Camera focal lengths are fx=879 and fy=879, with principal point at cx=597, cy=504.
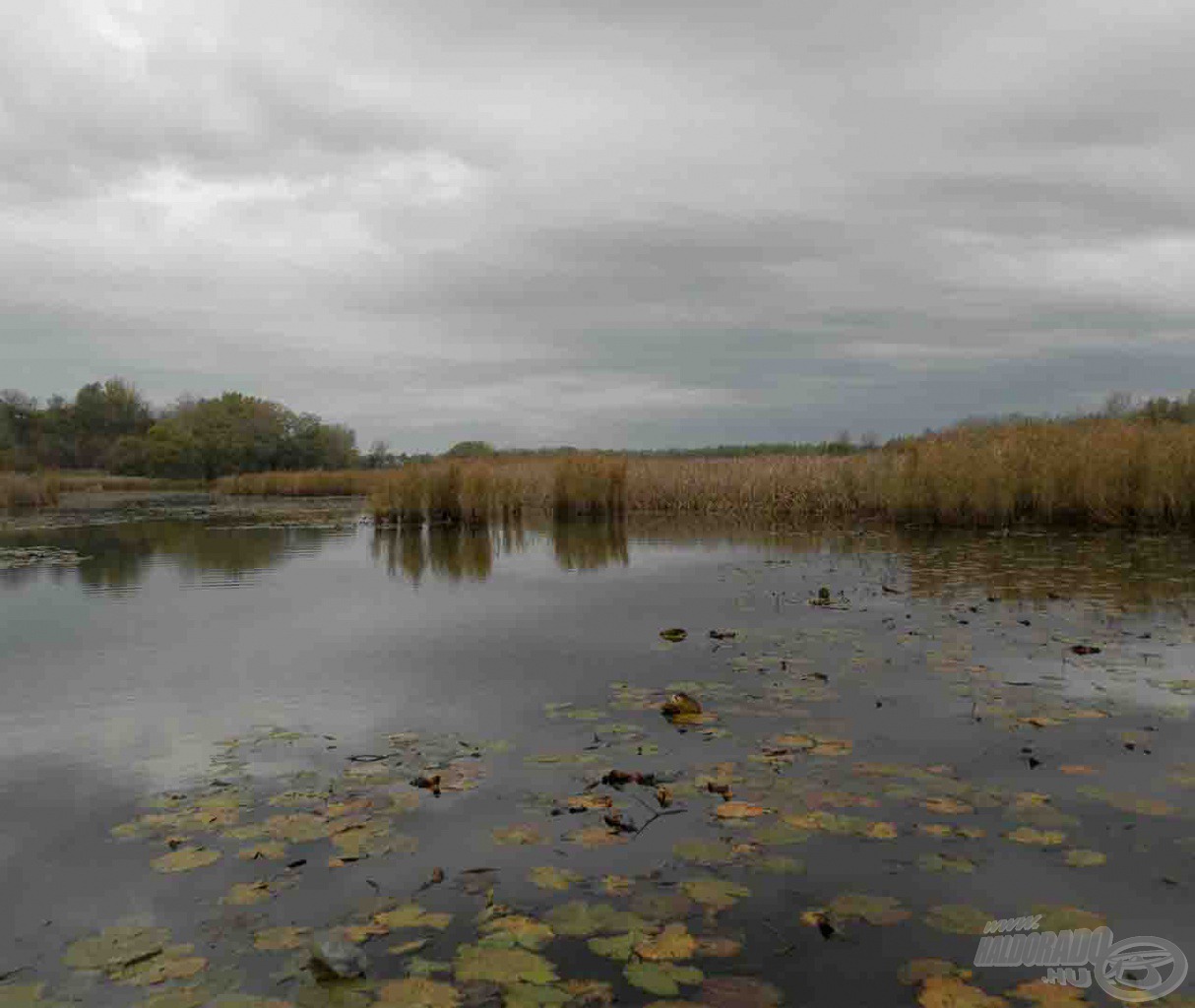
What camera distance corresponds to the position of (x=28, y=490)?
37.0 meters

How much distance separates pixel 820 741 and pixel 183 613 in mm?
7362

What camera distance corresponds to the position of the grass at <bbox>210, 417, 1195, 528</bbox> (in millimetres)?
16312

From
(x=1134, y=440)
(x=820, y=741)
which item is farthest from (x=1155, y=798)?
(x=1134, y=440)

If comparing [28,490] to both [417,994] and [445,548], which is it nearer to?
[445,548]

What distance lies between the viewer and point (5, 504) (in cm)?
3634

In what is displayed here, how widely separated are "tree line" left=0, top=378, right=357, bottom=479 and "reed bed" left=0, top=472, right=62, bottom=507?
2745cm

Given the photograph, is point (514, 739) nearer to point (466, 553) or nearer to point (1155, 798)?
point (1155, 798)

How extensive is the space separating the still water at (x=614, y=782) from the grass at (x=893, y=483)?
7.59 metres

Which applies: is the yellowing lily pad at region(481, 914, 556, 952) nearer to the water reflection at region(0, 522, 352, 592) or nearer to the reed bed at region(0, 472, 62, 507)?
the water reflection at region(0, 522, 352, 592)

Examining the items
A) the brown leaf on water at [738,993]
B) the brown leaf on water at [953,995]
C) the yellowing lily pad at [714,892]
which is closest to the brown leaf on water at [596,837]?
the yellowing lily pad at [714,892]

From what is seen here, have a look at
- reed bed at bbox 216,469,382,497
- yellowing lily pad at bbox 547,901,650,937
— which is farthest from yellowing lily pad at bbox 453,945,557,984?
reed bed at bbox 216,469,382,497

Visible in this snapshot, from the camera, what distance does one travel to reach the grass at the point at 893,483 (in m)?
16.3

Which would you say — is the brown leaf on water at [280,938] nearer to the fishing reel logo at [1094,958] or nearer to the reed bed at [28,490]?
the fishing reel logo at [1094,958]

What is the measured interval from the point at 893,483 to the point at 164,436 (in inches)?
2880
